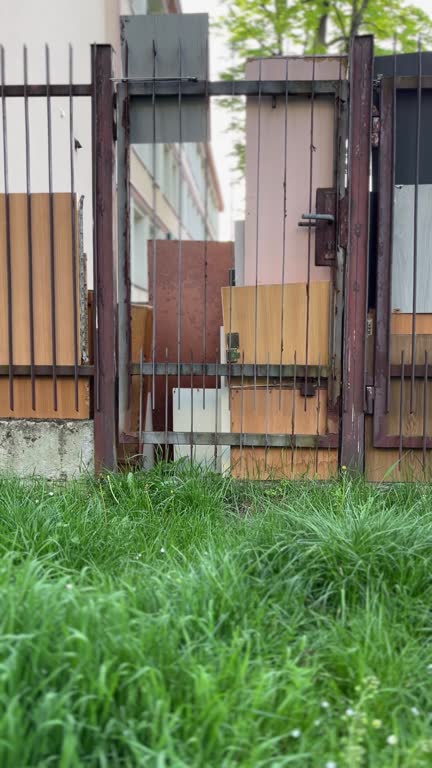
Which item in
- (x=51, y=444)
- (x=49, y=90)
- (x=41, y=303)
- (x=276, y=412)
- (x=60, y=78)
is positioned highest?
(x=60, y=78)

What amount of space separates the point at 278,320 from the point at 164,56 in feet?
5.47

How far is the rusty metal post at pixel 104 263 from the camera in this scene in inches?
138

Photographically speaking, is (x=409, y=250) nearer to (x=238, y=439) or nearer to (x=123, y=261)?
(x=238, y=439)

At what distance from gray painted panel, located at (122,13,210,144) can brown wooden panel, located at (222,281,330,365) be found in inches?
42.6

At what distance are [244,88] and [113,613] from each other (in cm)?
301

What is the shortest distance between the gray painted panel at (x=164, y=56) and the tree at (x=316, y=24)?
7137 millimetres

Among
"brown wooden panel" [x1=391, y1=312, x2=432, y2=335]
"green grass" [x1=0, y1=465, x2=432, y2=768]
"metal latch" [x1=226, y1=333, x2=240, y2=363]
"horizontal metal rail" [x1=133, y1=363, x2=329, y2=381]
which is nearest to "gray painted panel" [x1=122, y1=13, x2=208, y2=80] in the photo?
"metal latch" [x1=226, y1=333, x2=240, y2=363]

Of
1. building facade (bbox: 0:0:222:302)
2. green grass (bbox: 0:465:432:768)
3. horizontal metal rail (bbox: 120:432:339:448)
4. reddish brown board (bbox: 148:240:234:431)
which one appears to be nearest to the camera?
green grass (bbox: 0:465:432:768)

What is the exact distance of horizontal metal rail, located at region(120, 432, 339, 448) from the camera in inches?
144

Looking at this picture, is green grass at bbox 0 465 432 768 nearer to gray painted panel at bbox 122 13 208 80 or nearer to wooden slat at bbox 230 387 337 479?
wooden slat at bbox 230 387 337 479

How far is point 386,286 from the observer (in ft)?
11.6

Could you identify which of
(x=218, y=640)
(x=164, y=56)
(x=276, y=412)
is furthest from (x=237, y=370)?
(x=218, y=640)

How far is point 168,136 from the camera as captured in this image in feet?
12.1

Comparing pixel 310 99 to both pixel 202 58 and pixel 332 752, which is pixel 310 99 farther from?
pixel 332 752
